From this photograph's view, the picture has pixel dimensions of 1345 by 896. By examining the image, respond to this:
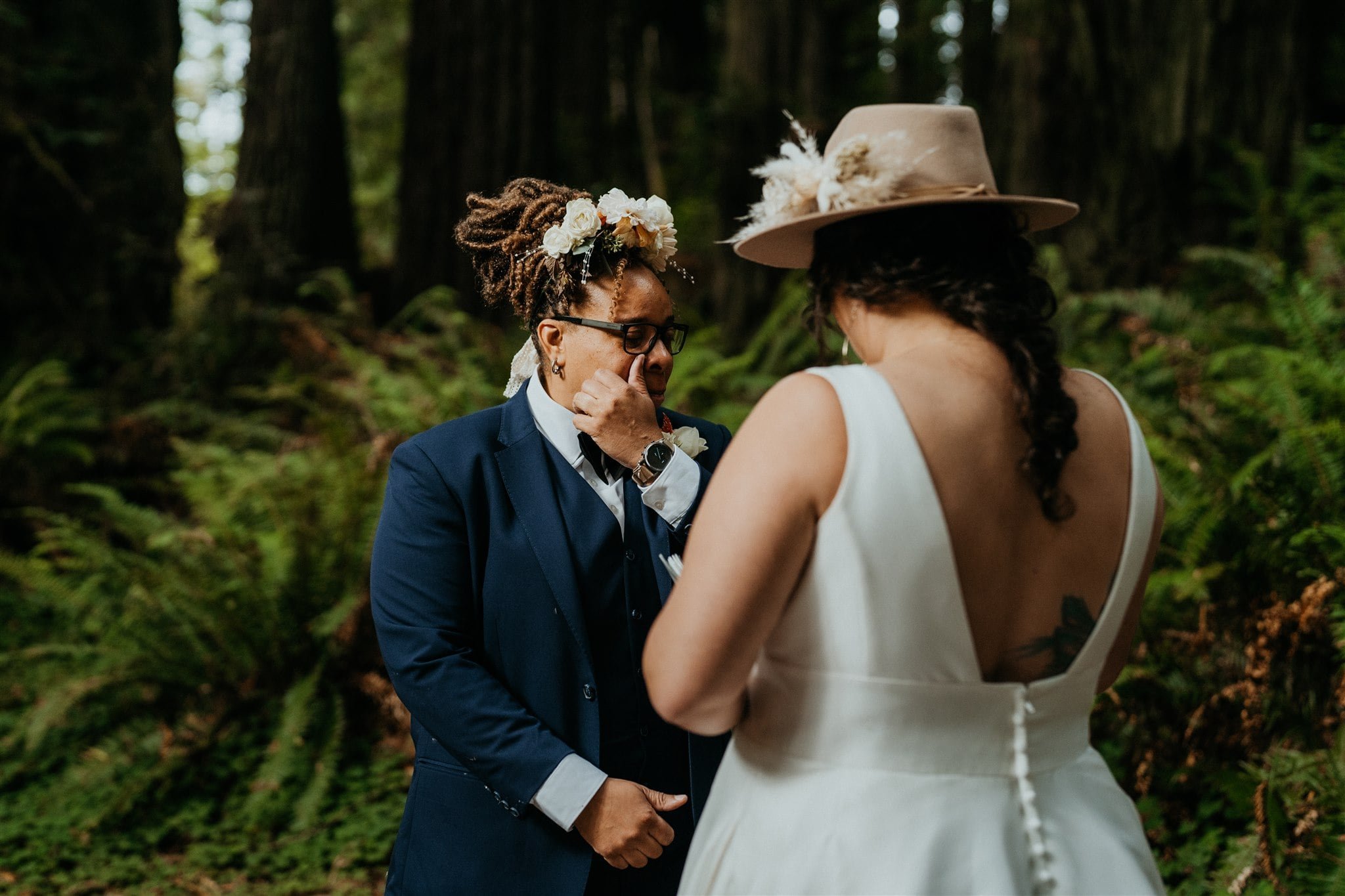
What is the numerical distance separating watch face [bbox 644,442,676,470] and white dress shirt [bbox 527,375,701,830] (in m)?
0.02

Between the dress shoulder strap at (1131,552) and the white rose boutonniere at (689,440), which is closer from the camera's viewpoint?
the dress shoulder strap at (1131,552)

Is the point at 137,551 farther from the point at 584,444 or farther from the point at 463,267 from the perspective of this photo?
the point at 584,444

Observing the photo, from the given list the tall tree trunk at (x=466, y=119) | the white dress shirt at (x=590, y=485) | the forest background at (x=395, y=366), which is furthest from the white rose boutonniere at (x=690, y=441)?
the tall tree trunk at (x=466, y=119)

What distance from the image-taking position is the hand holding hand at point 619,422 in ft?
7.38

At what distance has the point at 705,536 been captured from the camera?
1.59 metres

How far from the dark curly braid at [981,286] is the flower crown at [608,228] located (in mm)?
709

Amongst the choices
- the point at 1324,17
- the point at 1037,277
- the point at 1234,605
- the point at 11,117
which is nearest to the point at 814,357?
the point at 1234,605

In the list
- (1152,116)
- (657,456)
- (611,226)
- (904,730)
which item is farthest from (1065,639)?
(1152,116)

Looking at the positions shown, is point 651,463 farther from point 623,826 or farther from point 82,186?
point 82,186

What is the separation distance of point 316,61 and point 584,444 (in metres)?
7.35

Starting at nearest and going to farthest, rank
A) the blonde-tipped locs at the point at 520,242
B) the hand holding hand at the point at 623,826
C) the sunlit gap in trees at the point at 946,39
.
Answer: the hand holding hand at the point at 623,826, the blonde-tipped locs at the point at 520,242, the sunlit gap in trees at the point at 946,39

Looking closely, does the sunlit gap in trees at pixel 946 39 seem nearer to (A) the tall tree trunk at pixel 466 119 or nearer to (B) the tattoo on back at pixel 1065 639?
(A) the tall tree trunk at pixel 466 119

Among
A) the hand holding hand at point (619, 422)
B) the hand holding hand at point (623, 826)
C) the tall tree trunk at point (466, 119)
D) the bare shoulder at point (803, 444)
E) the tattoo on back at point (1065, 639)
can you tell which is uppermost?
the tall tree trunk at point (466, 119)

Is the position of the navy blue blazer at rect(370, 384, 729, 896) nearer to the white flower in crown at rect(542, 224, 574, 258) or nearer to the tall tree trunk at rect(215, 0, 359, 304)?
the white flower in crown at rect(542, 224, 574, 258)
